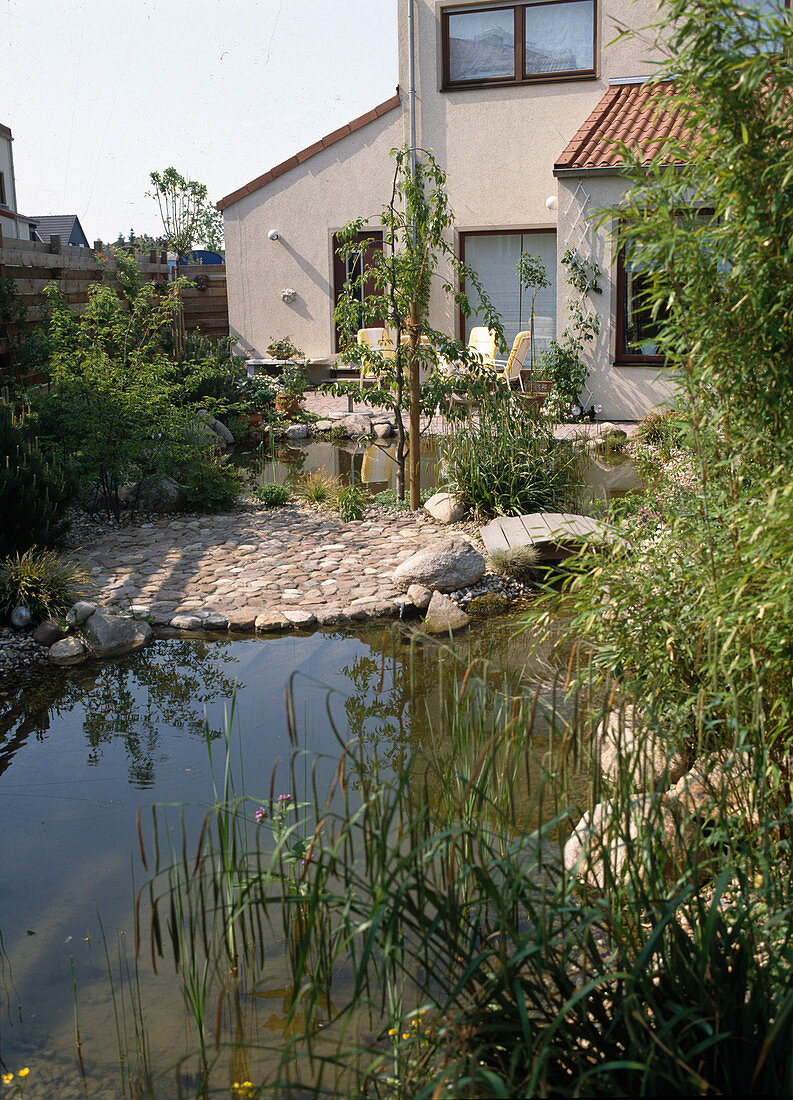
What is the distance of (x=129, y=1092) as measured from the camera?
2256 mm

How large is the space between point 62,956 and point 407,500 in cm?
553

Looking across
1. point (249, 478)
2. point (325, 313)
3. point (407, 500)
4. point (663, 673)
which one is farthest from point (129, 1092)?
point (325, 313)

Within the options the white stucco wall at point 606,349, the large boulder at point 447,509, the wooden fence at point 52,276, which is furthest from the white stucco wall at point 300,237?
the large boulder at point 447,509

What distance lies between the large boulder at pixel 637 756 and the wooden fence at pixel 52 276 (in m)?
7.27

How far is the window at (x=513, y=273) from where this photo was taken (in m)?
13.5

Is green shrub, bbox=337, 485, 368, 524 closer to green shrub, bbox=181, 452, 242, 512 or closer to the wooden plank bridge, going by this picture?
green shrub, bbox=181, 452, 242, 512

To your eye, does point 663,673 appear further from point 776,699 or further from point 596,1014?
point 596,1014

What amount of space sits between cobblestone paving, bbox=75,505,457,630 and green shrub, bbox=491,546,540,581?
0.73 metres

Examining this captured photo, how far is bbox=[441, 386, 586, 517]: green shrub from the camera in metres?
7.01


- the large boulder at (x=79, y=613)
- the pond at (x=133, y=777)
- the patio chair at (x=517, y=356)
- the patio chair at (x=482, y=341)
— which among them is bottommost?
the pond at (x=133, y=777)

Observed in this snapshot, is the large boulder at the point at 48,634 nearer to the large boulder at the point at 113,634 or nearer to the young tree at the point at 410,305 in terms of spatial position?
the large boulder at the point at 113,634

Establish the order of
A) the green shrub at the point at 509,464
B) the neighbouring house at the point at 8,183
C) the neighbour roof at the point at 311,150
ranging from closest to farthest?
1. the green shrub at the point at 509,464
2. the neighbour roof at the point at 311,150
3. the neighbouring house at the point at 8,183

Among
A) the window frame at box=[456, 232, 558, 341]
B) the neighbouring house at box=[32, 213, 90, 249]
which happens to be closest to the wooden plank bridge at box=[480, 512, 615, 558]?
the window frame at box=[456, 232, 558, 341]

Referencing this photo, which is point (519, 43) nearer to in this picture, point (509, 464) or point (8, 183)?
point (509, 464)
